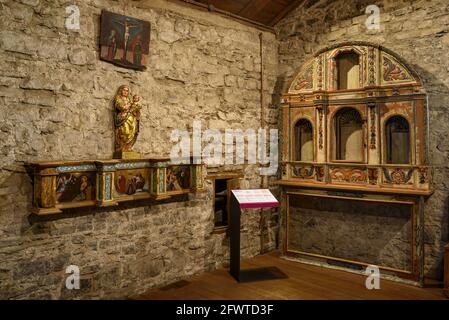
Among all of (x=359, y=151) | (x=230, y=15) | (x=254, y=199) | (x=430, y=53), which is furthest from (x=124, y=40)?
(x=430, y=53)

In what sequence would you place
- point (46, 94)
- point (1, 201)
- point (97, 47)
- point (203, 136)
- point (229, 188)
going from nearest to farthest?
point (1, 201), point (46, 94), point (97, 47), point (203, 136), point (229, 188)

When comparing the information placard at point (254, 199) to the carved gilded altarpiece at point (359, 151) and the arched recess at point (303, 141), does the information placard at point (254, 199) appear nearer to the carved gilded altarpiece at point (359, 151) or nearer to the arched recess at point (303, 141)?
the carved gilded altarpiece at point (359, 151)

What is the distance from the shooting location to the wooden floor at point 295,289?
14.4ft

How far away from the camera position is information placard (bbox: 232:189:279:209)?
4936mm

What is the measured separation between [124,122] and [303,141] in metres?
2.99

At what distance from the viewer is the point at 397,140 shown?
201 inches

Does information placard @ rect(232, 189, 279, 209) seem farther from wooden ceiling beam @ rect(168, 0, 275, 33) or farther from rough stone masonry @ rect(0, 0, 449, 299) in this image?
wooden ceiling beam @ rect(168, 0, 275, 33)

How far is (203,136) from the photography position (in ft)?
17.4

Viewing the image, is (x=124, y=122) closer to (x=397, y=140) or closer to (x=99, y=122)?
(x=99, y=122)

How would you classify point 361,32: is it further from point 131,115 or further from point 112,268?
point 112,268

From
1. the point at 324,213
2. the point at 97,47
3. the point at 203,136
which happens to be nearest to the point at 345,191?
the point at 324,213

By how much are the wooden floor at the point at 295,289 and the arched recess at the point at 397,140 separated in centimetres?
168

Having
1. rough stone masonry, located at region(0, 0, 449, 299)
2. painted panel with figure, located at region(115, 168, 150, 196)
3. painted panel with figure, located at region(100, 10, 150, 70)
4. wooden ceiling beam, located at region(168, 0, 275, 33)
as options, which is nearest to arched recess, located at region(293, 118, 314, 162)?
rough stone masonry, located at region(0, 0, 449, 299)
